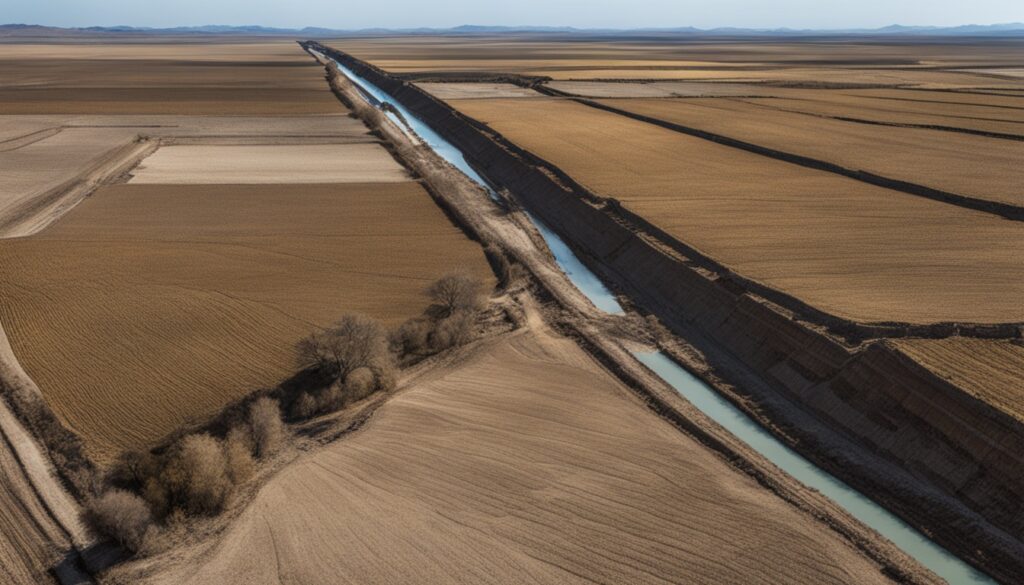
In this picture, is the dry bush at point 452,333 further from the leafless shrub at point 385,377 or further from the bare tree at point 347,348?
the leafless shrub at point 385,377

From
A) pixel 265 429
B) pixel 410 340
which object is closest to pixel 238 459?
pixel 265 429

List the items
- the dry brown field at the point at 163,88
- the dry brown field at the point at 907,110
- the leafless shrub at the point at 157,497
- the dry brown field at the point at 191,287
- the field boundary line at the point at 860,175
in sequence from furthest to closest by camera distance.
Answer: the dry brown field at the point at 163,88, the dry brown field at the point at 907,110, the field boundary line at the point at 860,175, the dry brown field at the point at 191,287, the leafless shrub at the point at 157,497

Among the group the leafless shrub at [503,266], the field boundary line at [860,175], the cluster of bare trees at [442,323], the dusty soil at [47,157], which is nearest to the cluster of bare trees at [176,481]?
the cluster of bare trees at [442,323]

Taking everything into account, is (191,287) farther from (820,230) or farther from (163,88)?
(163,88)

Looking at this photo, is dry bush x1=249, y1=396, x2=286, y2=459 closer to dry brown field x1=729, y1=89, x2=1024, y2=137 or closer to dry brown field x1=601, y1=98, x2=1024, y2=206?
dry brown field x1=601, y1=98, x2=1024, y2=206

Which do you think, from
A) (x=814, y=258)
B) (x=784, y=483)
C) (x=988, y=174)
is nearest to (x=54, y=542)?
(x=784, y=483)

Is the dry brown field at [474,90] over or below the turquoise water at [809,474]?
over

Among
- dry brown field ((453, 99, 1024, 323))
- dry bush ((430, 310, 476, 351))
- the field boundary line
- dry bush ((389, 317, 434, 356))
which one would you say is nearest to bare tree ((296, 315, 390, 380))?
dry bush ((389, 317, 434, 356))
